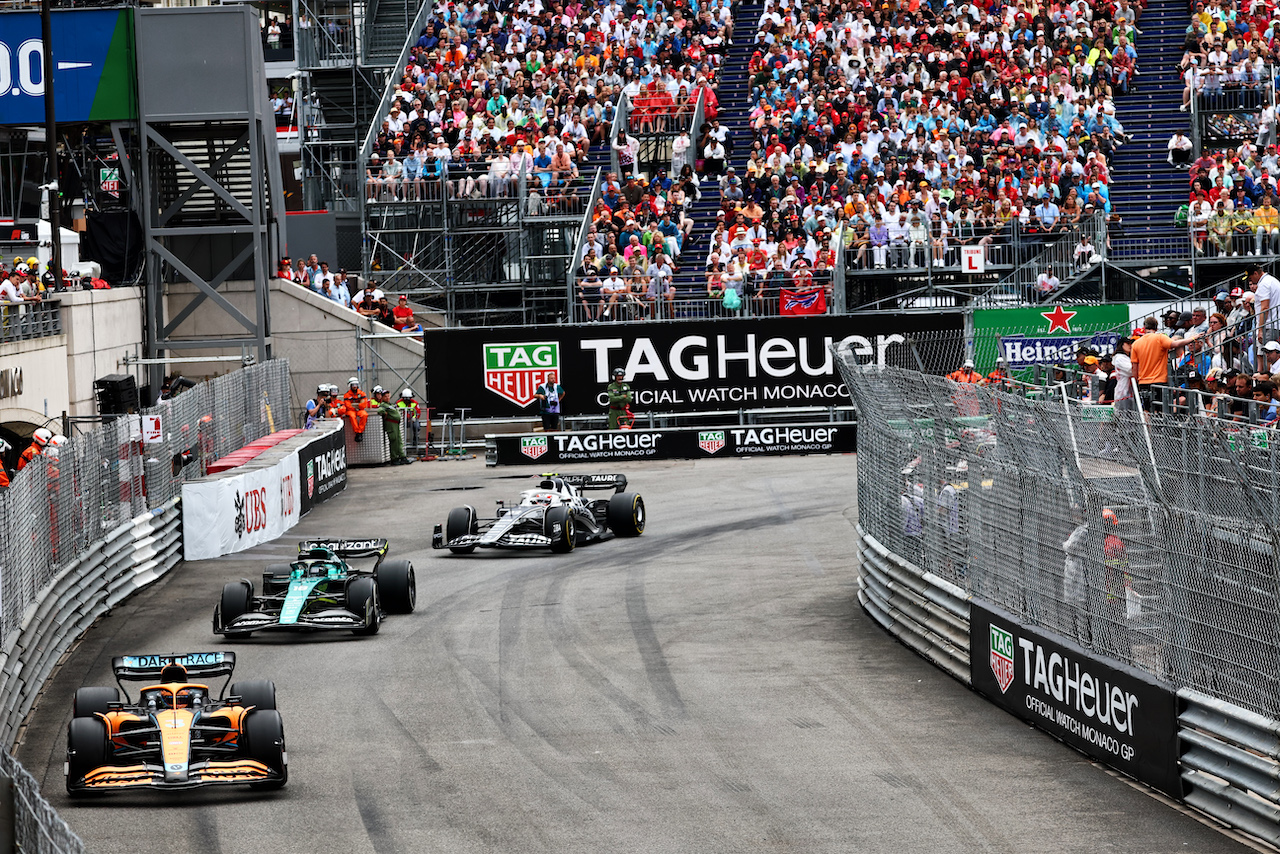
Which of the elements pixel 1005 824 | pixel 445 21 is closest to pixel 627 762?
pixel 1005 824

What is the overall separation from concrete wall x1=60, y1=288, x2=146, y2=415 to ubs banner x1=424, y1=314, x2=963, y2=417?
→ 5553 millimetres

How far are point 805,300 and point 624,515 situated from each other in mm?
12296

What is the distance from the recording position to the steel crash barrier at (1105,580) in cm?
939

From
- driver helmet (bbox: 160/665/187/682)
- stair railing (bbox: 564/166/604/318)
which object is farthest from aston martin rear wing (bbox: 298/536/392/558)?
stair railing (bbox: 564/166/604/318)

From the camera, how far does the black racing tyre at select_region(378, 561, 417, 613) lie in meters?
17.2

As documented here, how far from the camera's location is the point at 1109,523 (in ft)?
36.4

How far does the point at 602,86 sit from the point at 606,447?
10.4 m

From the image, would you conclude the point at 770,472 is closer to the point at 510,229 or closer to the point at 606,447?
the point at 606,447

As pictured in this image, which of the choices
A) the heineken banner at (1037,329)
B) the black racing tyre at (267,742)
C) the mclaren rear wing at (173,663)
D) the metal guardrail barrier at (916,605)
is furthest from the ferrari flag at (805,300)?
the black racing tyre at (267,742)

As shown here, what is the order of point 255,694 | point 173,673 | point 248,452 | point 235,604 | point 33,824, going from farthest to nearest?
point 248,452 → point 235,604 → point 173,673 → point 255,694 → point 33,824

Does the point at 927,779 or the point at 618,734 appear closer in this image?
the point at 927,779

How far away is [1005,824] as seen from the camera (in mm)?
9891

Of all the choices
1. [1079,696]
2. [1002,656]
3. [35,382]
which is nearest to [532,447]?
[35,382]

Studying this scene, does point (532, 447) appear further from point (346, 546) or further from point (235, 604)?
point (235, 604)
